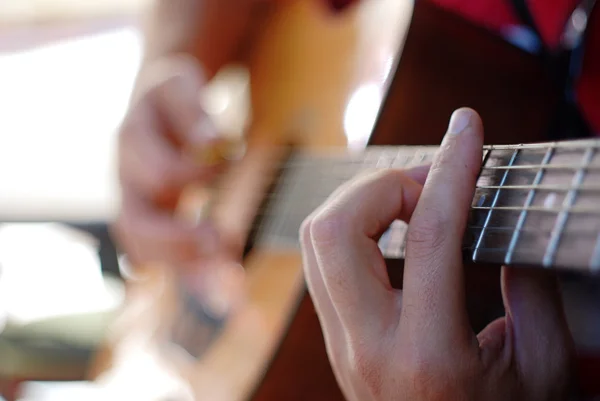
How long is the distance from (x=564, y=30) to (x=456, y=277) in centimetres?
34

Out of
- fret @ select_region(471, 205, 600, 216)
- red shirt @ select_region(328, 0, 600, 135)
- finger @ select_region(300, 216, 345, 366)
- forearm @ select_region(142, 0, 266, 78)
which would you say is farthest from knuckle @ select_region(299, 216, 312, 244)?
forearm @ select_region(142, 0, 266, 78)

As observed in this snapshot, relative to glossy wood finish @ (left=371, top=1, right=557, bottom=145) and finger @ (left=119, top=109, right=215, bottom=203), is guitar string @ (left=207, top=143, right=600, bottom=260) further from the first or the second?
finger @ (left=119, top=109, right=215, bottom=203)

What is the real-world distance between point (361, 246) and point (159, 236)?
0.50 meters

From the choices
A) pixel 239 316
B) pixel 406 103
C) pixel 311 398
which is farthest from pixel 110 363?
pixel 406 103

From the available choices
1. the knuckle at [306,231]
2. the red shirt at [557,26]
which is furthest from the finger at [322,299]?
the red shirt at [557,26]

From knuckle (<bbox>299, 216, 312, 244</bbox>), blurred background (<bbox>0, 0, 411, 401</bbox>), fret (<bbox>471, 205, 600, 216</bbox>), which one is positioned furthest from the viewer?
blurred background (<bbox>0, 0, 411, 401</bbox>)

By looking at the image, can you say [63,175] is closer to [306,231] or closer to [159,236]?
[159,236]

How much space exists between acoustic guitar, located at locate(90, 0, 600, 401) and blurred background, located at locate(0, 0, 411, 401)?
0.05m

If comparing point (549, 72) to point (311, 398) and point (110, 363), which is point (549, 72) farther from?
point (110, 363)

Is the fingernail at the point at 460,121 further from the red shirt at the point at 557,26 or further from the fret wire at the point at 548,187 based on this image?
the red shirt at the point at 557,26

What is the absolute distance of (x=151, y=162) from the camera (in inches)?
33.4

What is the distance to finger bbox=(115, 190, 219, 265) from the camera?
2.66ft

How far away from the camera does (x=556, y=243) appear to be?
1.00 feet

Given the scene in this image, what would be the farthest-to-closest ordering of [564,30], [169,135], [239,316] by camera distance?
[169,135] < [239,316] < [564,30]
